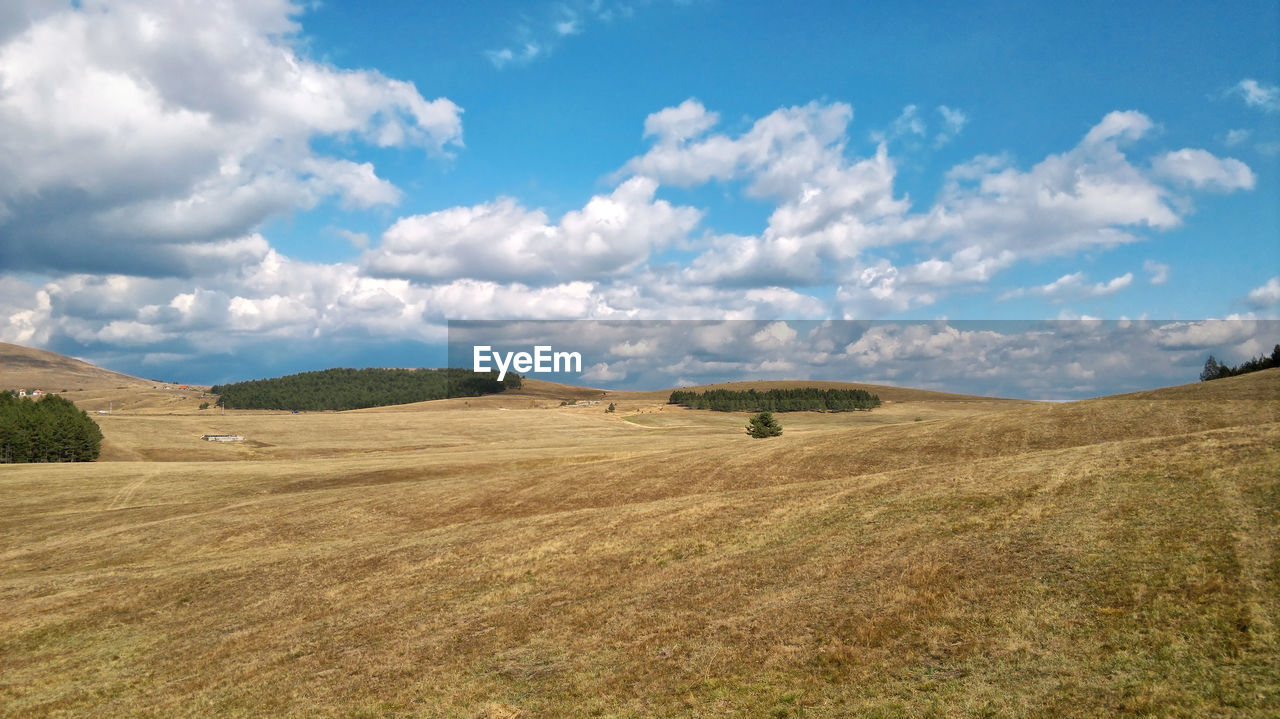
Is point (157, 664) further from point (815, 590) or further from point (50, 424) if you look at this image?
point (50, 424)

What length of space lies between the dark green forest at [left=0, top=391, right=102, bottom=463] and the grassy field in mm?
71463

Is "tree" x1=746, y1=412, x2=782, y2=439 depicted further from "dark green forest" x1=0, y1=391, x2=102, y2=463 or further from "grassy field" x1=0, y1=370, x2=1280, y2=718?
"dark green forest" x1=0, y1=391, x2=102, y2=463

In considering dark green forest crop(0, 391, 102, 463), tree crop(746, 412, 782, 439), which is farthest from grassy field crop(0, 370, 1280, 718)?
dark green forest crop(0, 391, 102, 463)

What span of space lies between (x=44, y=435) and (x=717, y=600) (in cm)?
12092

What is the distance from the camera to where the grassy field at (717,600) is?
1402cm

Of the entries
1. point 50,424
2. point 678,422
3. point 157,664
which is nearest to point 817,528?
point 157,664

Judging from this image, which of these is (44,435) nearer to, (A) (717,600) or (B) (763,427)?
(B) (763,427)

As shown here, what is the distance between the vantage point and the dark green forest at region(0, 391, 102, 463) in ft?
320

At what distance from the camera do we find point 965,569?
19281 millimetres

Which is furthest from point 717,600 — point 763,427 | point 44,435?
point 44,435

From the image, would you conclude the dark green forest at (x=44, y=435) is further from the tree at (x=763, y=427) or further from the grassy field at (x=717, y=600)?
the tree at (x=763, y=427)

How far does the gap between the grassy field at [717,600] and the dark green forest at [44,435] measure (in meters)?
71.5

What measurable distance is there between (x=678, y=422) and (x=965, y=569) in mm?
153814

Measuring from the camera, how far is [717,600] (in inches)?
812
